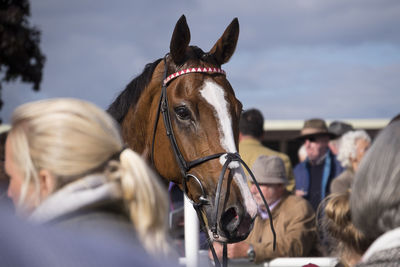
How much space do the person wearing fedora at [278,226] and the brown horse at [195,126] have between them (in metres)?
0.91

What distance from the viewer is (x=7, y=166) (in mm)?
1451

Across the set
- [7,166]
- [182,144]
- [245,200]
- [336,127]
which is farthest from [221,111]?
[336,127]

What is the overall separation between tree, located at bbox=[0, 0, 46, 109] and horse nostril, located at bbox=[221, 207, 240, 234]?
1230 cm

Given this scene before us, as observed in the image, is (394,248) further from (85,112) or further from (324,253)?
(324,253)

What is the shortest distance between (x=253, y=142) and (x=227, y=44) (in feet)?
6.36

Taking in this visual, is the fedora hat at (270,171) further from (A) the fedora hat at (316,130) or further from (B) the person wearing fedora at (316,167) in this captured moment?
(A) the fedora hat at (316,130)

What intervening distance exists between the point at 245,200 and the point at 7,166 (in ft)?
5.00

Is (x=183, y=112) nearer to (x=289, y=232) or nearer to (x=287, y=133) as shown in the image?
(x=289, y=232)

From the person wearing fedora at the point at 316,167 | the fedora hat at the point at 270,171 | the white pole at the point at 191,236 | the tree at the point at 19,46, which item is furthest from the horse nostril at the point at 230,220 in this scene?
the tree at the point at 19,46

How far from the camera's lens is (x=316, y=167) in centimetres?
620

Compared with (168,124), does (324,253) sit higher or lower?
lower

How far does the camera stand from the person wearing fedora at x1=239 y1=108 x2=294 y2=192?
16.8ft

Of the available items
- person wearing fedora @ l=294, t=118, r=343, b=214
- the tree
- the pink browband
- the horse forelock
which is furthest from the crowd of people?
the tree

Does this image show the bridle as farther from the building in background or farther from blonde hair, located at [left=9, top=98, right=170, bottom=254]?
the building in background
